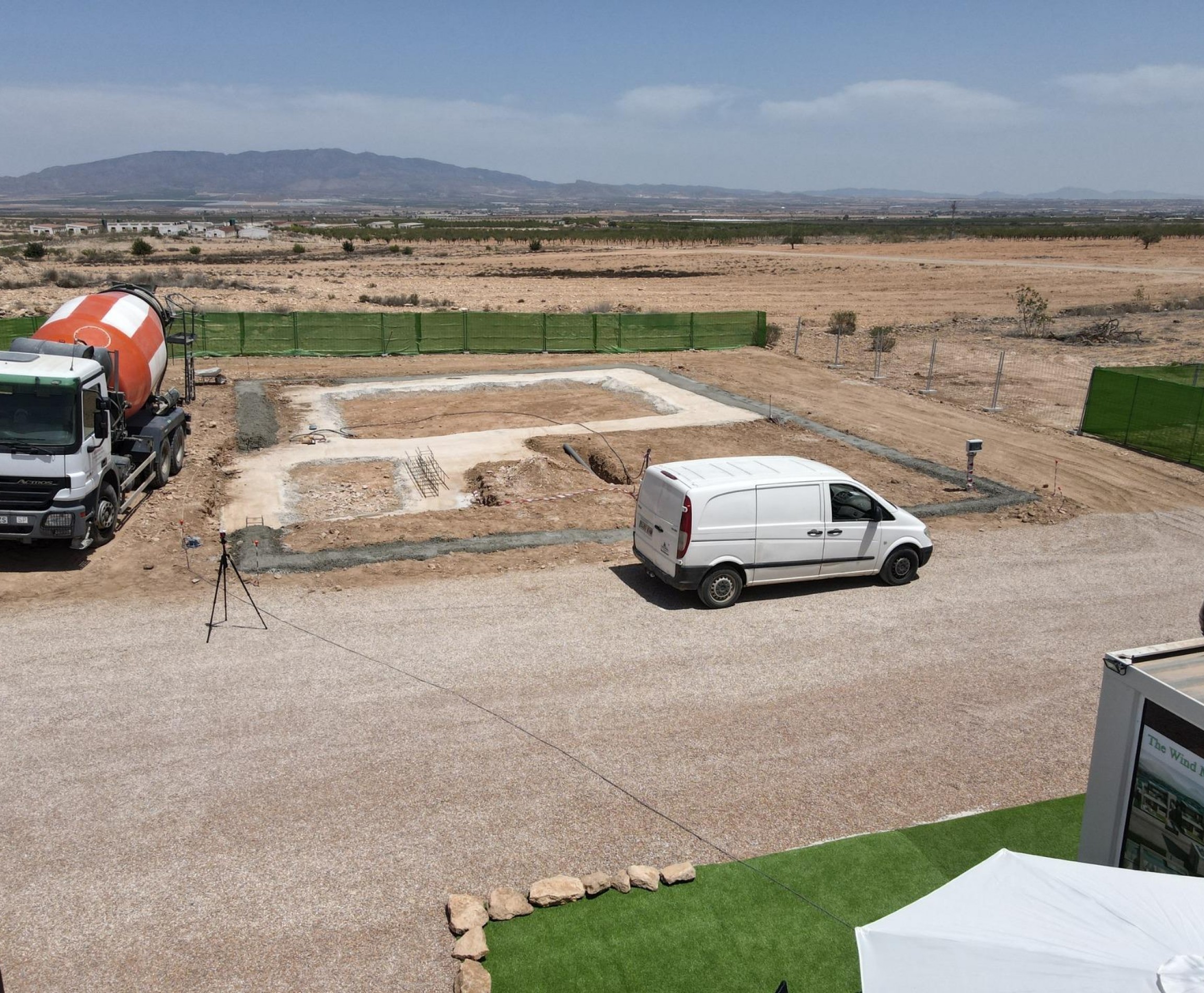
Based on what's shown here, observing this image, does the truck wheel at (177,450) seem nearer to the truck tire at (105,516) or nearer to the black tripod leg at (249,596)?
the truck tire at (105,516)

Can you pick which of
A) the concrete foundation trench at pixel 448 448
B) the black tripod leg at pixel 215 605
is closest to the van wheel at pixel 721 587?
the concrete foundation trench at pixel 448 448

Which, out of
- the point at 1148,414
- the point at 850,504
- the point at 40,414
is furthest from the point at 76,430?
the point at 1148,414

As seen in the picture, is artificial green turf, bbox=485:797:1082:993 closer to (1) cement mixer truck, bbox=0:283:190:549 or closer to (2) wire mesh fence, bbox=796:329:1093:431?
(1) cement mixer truck, bbox=0:283:190:549

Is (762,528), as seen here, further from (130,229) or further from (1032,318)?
(130,229)

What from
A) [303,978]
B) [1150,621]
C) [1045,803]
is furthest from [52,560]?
[1150,621]

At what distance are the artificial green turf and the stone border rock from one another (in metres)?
0.06

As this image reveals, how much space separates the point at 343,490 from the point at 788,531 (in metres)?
9.46

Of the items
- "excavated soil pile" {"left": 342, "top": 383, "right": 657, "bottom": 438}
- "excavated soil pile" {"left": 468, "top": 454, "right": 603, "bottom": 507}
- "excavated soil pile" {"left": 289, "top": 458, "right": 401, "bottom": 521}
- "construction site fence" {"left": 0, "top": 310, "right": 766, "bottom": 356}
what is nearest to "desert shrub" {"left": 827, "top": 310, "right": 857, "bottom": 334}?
"construction site fence" {"left": 0, "top": 310, "right": 766, "bottom": 356}

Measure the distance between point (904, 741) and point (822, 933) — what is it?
133 inches

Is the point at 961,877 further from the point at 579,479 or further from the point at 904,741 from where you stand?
the point at 579,479

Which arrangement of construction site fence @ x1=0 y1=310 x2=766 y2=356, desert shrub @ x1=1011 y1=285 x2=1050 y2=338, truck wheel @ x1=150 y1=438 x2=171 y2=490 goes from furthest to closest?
desert shrub @ x1=1011 y1=285 x2=1050 y2=338 < construction site fence @ x1=0 y1=310 x2=766 y2=356 < truck wheel @ x1=150 y1=438 x2=171 y2=490

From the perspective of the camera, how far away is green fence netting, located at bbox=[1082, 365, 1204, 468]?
74.3 feet

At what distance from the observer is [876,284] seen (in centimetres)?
7125

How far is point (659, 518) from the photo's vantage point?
46.2ft
